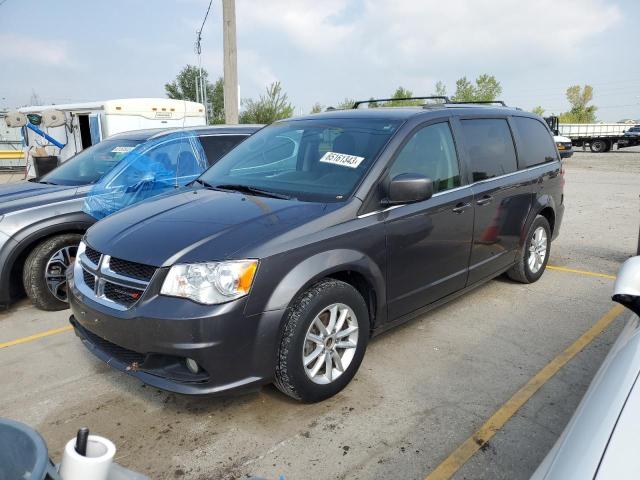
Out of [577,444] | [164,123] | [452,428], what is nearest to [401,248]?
[452,428]

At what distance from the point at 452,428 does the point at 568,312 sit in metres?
2.33

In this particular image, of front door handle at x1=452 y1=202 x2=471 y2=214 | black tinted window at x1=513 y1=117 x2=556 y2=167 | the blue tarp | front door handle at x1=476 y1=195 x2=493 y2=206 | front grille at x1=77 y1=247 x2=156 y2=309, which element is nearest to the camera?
front grille at x1=77 y1=247 x2=156 y2=309

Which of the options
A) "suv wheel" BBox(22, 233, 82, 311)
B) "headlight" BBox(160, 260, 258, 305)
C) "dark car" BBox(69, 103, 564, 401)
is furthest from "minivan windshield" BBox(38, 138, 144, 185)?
"headlight" BBox(160, 260, 258, 305)

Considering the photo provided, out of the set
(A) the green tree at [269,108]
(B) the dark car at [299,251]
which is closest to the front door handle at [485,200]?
(B) the dark car at [299,251]

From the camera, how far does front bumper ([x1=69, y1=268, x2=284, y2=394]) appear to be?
2.52m

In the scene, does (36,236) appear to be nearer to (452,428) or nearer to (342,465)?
(342,465)

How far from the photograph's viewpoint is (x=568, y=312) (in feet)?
14.9

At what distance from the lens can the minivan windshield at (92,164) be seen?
17.9ft

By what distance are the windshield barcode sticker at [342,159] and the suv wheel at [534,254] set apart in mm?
2427

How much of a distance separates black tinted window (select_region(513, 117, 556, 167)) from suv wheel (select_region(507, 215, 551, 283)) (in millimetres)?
612

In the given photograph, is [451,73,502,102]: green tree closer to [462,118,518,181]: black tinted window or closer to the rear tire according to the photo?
the rear tire

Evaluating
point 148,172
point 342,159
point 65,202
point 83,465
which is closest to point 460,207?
point 342,159

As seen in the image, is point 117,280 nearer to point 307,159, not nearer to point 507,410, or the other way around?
point 307,159

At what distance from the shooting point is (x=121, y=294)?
111 inches
